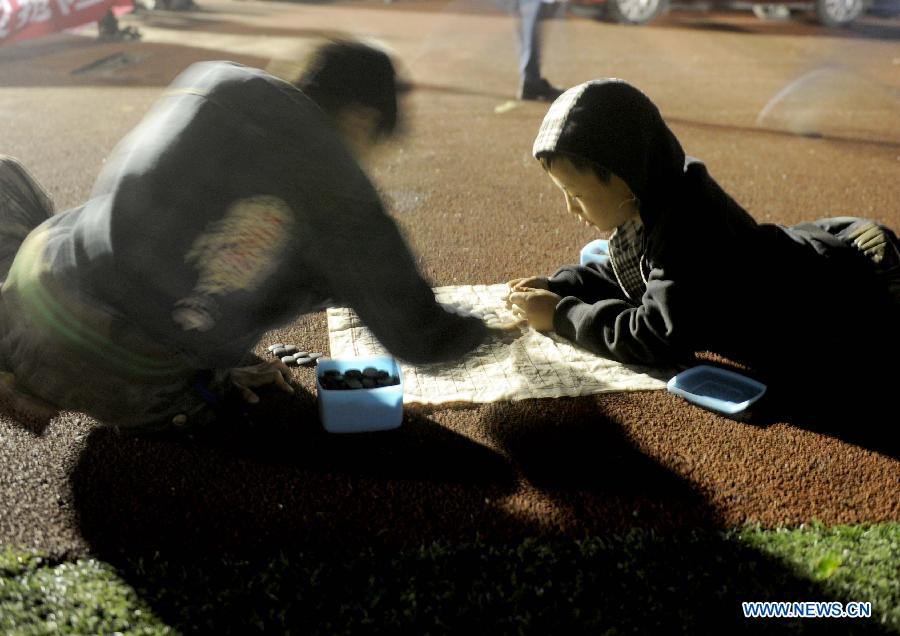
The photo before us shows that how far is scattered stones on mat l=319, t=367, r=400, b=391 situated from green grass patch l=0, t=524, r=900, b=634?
19.1 inches

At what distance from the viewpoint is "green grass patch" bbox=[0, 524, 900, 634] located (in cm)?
157

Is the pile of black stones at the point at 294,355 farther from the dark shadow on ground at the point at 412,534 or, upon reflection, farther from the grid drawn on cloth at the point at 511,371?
the dark shadow on ground at the point at 412,534

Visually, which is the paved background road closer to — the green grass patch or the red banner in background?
the green grass patch

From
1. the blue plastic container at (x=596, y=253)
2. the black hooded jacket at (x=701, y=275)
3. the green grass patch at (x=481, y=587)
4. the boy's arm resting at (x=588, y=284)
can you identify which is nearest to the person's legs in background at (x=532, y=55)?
the blue plastic container at (x=596, y=253)

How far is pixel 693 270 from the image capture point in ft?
7.13

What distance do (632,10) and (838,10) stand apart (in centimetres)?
243

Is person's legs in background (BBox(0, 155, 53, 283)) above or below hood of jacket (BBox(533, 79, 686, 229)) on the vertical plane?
below

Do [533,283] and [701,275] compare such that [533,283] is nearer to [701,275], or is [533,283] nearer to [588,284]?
[588,284]

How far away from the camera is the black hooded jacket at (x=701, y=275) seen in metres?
2.15

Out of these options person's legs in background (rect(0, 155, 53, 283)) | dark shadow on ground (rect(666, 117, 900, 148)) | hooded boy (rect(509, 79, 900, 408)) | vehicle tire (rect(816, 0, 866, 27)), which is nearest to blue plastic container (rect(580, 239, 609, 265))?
hooded boy (rect(509, 79, 900, 408))

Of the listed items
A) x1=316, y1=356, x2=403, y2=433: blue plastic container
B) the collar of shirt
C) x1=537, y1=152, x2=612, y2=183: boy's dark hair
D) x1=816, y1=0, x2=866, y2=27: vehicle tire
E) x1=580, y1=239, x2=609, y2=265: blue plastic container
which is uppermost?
x1=816, y1=0, x2=866, y2=27: vehicle tire

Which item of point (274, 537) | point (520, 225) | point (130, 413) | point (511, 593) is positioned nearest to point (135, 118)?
point (520, 225)

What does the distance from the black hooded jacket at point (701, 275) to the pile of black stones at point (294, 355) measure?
796mm

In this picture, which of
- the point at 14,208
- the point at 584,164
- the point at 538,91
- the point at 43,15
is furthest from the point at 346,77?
the point at 43,15
